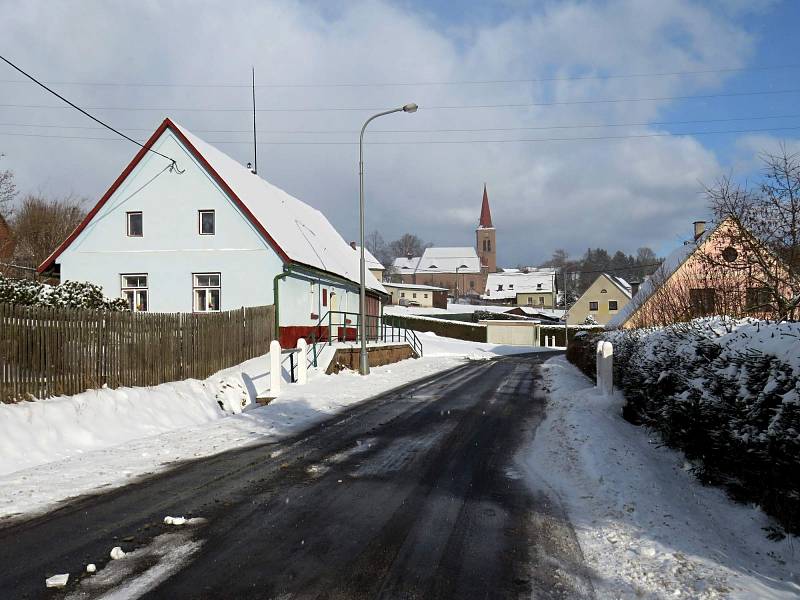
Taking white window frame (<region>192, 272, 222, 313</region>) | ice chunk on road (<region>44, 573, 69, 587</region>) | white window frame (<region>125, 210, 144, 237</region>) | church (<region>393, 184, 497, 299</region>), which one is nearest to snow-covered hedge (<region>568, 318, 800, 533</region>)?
ice chunk on road (<region>44, 573, 69, 587</region>)

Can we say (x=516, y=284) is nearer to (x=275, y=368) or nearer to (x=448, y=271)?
(x=448, y=271)

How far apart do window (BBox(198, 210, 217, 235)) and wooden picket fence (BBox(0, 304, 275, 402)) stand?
26.0 ft

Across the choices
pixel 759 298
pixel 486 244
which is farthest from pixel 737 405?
pixel 486 244

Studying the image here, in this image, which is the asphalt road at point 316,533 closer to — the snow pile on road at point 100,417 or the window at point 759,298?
the snow pile on road at point 100,417

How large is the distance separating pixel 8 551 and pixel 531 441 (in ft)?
21.9

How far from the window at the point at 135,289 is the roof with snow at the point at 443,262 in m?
114

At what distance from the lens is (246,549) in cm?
461

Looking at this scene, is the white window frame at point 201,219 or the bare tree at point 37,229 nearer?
the white window frame at point 201,219

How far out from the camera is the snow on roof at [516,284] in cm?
12125

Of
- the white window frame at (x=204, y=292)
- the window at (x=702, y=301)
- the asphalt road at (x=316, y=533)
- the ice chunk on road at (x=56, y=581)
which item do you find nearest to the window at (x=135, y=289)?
the white window frame at (x=204, y=292)

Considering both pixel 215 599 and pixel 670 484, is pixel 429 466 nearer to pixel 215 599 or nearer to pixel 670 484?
pixel 670 484

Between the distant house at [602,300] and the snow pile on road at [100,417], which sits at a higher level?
the distant house at [602,300]

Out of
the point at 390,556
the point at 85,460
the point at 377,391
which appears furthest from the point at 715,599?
the point at 377,391

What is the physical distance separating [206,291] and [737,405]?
21141 millimetres
